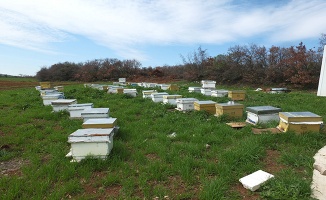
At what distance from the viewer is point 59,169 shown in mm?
Answer: 3680

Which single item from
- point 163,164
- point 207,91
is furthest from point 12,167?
point 207,91

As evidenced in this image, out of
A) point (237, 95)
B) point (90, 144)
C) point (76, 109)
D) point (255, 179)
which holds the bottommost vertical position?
point (255, 179)

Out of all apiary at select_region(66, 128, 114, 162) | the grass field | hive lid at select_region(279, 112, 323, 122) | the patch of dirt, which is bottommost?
the patch of dirt

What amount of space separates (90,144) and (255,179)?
2628 millimetres

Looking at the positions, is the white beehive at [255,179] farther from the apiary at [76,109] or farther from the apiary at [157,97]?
the apiary at [157,97]

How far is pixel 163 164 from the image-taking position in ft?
12.4

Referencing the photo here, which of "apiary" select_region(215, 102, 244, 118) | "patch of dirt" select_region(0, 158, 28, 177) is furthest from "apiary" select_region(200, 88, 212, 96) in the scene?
"patch of dirt" select_region(0, 158, 28, 177)

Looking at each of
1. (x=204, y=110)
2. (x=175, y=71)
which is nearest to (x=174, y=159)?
(x=204, y=110)

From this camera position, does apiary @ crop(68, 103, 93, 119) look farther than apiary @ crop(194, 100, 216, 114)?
Answer: No

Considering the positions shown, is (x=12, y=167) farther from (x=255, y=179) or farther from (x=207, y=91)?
(x=207, y=91)

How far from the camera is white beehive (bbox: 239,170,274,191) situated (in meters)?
2.99

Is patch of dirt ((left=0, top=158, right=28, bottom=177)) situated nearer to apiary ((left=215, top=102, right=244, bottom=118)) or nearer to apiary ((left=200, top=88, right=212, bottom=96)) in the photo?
apiary ((left=215, top=102, right=244, bottom=118))

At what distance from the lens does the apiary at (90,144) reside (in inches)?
147

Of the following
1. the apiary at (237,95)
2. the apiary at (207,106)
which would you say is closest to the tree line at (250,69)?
the apiary at (237,95)
